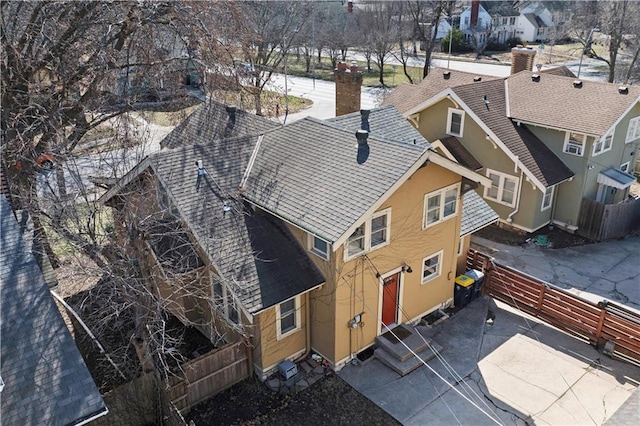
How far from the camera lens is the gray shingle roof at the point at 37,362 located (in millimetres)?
8430

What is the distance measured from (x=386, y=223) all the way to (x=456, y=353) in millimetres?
4498

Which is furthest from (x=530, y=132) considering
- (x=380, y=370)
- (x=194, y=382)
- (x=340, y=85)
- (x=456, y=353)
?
(x=194, y=382)

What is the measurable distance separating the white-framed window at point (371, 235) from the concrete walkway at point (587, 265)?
8.38 meters

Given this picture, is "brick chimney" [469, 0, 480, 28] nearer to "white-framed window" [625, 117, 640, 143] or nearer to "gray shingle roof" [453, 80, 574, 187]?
"white-framed window" [625, 117, 640, 143]

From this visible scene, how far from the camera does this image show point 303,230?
41.4ft

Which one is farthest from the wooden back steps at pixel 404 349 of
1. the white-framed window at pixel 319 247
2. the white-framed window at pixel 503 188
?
the white-framed window at pixel 503 188

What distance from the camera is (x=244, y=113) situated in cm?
1894

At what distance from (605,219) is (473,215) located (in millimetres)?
7857

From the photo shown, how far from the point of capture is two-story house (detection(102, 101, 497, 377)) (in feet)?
41.0

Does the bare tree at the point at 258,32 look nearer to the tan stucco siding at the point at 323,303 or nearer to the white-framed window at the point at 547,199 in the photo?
the tan stucco siding at the point at 323,303

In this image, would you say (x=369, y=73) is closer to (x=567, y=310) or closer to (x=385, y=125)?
(x=385, y=125)

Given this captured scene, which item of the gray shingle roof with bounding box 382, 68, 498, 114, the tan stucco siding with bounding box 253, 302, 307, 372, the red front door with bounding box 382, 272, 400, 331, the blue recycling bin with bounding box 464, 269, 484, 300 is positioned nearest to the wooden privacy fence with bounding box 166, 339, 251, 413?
the tan stucco siding with bounding box 253, 302, 307, 372

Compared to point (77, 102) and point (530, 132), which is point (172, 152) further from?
point (530, 132)

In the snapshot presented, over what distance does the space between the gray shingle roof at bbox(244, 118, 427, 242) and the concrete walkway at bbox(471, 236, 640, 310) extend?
9262mm
